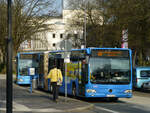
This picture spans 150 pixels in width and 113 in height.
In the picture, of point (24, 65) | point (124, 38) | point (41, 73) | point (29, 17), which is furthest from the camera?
point (29, 17)

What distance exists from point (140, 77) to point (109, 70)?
10274 mm

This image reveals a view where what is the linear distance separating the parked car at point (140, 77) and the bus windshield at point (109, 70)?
9563 mm

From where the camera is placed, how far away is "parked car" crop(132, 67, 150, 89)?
26.9 m

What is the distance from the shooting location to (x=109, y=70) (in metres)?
17.2

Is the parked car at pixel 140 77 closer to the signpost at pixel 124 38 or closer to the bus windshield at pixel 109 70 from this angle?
the signpost at pixel 124 38

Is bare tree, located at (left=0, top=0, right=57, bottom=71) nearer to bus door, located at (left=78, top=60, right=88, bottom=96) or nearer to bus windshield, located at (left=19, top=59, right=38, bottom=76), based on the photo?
bus windshield, located at (left=19, top=59, right=38, bottom=76)

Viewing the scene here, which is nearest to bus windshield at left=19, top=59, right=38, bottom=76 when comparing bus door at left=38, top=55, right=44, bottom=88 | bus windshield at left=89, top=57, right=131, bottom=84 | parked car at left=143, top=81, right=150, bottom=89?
bus door at left=38, top=55, right=44, bottom=88

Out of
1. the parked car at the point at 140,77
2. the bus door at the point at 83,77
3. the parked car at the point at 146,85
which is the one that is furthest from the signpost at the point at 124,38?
the bus door at the point at 83,77

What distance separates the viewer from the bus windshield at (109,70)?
56.1 ft

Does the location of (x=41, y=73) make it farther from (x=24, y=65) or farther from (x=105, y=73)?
(x=105, y=73)

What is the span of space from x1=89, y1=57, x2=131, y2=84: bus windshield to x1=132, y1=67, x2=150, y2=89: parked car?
9563 millimetres

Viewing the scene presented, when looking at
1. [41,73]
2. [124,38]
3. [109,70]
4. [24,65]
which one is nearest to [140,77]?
[41,73]

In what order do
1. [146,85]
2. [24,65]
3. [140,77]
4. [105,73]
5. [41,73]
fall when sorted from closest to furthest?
[105,73] → [41,73] → [146,85] → [140,77] → [24,65]

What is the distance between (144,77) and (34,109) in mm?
15062
